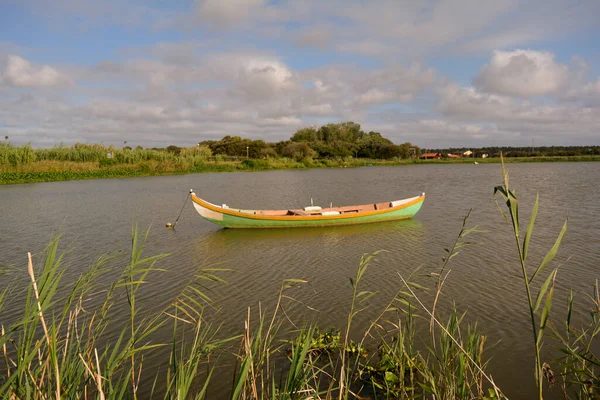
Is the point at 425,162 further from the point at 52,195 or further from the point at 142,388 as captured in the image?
the point at 142,388

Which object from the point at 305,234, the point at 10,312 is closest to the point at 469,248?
the point at 305,234

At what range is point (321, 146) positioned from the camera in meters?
77.9

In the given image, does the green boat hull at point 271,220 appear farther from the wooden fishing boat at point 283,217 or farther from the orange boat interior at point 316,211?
the orange boat interior at point 316,211

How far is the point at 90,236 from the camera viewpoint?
13328 millimetres

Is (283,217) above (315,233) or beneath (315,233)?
above

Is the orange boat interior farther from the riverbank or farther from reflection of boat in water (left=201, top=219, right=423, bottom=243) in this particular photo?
the riverbank

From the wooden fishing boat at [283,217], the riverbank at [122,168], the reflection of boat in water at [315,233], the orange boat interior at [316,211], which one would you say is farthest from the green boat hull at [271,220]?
the riverbank at [122,168]

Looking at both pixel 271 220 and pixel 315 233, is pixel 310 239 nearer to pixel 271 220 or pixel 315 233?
pixel 315 233

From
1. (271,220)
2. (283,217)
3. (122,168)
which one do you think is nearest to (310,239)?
(283,217)

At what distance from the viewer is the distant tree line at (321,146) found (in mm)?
70250

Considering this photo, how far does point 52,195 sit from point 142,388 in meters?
23.1

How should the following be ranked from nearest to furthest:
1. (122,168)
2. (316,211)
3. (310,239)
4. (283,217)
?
(310,239)
(283,217)
(316,211)
(122,168)

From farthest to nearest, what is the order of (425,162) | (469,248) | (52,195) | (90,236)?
(425,162) → (52,195) → (90,236) → (469,248)

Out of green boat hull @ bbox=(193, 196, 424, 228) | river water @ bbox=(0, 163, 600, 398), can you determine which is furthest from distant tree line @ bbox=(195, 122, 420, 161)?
green boat hull @ bbox=(193, 196, 424, 228)
